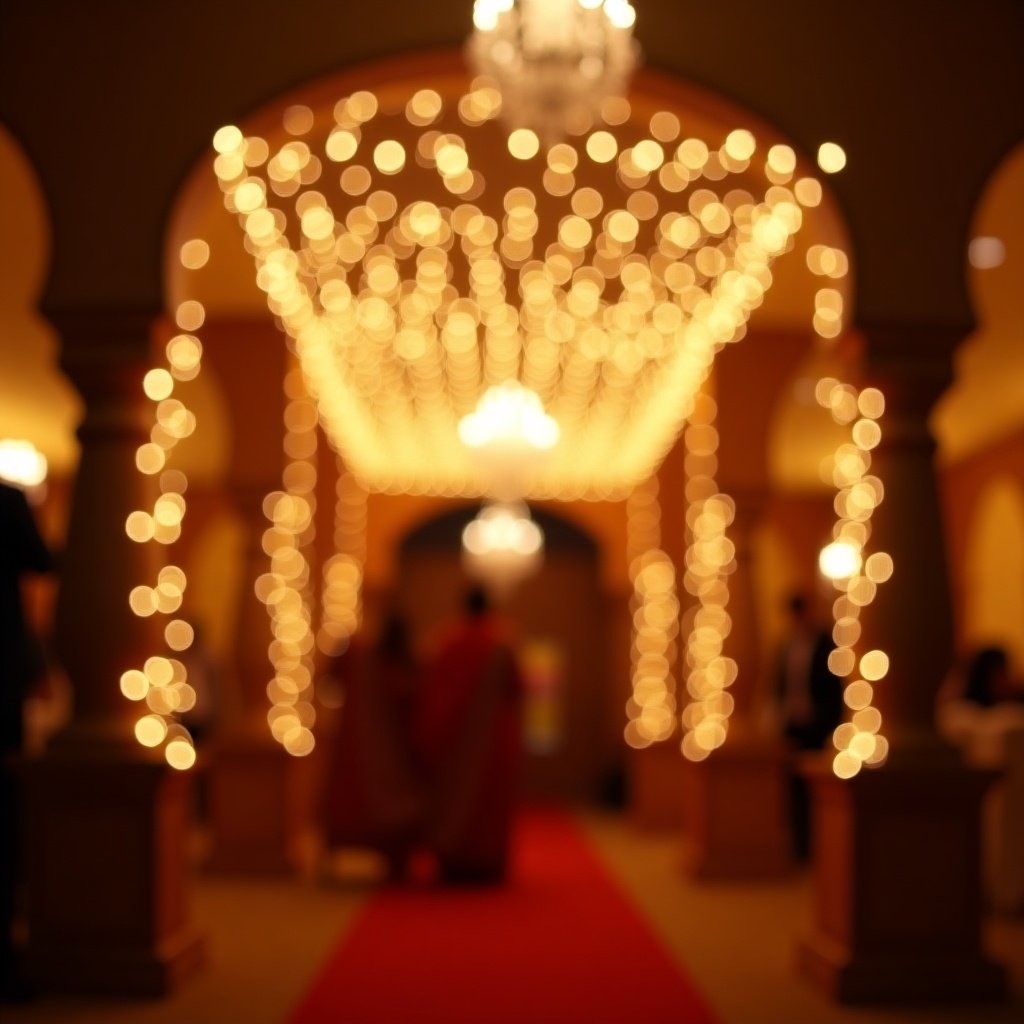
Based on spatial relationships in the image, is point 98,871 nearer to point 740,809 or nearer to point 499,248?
point 499,248

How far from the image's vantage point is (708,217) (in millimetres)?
7551

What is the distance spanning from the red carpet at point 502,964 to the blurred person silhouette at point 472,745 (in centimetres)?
24

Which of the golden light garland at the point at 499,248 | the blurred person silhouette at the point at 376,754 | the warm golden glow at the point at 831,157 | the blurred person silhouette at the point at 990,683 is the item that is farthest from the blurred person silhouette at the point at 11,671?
the blurred person silhouette at the point at 990,683

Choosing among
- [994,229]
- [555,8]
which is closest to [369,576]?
[994,229]

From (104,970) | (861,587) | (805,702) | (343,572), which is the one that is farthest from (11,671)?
(343,572)

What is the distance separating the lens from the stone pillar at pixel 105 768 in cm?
524

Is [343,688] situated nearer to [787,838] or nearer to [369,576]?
[787,838]

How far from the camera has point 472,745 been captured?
8.52 m

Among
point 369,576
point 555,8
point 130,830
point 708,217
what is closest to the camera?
point 555,8

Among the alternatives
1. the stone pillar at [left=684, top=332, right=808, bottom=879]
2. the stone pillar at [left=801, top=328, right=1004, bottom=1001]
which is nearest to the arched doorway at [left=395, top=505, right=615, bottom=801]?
the stone pillar at [left=684, top=332, right=808, bottom=879]

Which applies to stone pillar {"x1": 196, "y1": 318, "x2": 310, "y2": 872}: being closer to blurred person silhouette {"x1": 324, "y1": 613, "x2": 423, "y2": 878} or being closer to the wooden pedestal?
the wooden pedestal

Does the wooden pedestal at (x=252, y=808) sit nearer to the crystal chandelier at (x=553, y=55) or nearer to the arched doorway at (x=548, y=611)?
the crystal chandelier at (x=553, y=55)

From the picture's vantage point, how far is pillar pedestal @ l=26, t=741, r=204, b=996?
522cm

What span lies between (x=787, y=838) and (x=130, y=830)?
5041 millimetres
